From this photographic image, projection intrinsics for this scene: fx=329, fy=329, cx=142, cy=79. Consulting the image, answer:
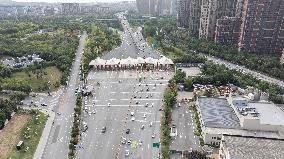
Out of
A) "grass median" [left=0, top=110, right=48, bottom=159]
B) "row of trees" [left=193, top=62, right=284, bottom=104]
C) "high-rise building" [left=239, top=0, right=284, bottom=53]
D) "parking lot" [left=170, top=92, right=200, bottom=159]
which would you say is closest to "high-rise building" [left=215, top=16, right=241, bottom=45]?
"high-rise building" [left=239, top=0, right=284, bottom=53]

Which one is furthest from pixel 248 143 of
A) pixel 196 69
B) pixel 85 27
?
pixel 85 27

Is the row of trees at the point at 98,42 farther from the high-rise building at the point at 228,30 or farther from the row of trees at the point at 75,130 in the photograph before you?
the high-rise building at the point at 228,30

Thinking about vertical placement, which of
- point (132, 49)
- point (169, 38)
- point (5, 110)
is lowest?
point (5, 110)

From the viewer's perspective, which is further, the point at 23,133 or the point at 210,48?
the point at 210,48

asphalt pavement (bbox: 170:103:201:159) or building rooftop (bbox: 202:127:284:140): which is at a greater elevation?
building rooftop (bbox: 202:127:284:140)

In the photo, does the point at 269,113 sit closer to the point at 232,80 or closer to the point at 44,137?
the point at 232,80

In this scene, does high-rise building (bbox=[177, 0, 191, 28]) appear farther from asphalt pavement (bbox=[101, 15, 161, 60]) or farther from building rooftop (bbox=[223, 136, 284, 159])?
building rooftop (bbox=[223, 136, 284, 159])

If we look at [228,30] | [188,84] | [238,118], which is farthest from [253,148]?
[228,30]
